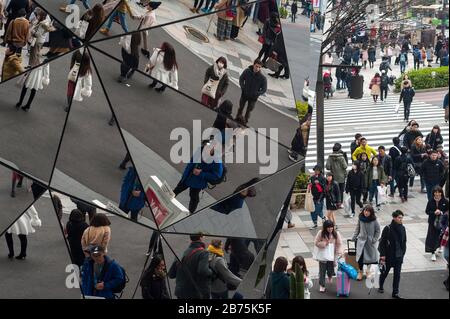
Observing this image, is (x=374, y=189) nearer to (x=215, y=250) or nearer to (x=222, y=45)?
(x=222, y=45)

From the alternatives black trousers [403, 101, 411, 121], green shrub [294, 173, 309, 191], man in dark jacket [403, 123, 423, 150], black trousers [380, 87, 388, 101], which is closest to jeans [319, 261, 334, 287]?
green shrub [294, 173, 309, 191]

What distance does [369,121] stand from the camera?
2508cm

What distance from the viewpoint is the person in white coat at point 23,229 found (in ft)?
28.9

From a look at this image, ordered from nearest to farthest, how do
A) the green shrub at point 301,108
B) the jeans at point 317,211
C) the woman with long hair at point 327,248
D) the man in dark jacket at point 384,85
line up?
the green shrub at point 301,108
the woman with long hair at point 327,248
the jeans at point 317,211
the man in dark jacket at point 384,85

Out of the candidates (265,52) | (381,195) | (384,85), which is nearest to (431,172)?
(381,195)

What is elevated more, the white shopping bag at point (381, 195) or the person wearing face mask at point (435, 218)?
the person wearing face mask at point (435, 218)

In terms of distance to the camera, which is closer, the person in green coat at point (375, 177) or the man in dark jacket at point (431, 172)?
the man in dark jacket at point (431, 172)

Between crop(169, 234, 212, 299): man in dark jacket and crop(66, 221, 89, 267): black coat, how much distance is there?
911mm

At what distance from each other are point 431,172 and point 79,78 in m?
6.90

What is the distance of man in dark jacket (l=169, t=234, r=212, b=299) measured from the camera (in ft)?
28.5

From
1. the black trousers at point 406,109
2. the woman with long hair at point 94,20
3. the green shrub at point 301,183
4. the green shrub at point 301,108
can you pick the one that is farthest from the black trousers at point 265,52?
the black trousers at point 406,109

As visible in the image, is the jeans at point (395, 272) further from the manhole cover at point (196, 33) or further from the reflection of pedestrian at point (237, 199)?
the manhole cover at point (196, 33)

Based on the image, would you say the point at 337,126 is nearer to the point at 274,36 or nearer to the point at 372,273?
the point at 372,273

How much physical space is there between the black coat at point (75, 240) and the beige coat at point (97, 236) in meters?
0.08
